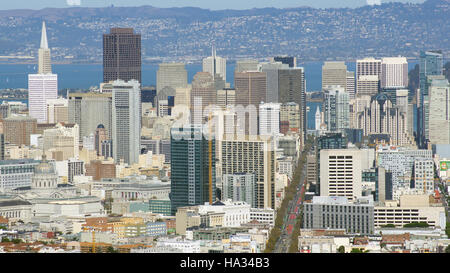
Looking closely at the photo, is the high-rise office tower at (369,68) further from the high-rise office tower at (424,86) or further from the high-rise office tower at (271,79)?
the high-rise office tower at (271,79)

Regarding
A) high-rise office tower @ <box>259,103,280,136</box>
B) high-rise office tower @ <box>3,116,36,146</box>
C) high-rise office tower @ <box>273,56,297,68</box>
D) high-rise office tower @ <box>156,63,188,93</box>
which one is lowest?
high-rise office tower @ <box>3,116,36,146</box>

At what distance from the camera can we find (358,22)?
48.0ft

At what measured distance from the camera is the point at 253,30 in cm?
1435

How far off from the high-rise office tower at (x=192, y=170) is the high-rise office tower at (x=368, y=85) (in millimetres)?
15582

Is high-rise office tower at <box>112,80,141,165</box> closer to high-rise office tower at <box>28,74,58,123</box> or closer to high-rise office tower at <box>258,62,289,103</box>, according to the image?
high-rise office tower at <box>28,74,58,123</box>

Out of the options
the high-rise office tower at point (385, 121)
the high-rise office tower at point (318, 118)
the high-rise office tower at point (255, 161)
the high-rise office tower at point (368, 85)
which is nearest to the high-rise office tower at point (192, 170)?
the high-rise office tower at point (255, 161)

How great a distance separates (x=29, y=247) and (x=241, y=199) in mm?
5984

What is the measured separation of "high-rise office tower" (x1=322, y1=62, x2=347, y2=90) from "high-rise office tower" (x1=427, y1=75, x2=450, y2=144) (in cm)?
238

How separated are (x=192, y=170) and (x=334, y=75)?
12.4 m

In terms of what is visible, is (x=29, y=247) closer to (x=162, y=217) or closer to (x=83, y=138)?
(x=162, y=217)

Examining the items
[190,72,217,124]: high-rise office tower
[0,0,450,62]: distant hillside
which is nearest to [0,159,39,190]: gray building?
[0,0,450,62]: distant hillside

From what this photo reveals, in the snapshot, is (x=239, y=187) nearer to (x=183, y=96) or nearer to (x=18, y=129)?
(x=18, y=129)

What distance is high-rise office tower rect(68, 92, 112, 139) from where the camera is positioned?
24891 mm
